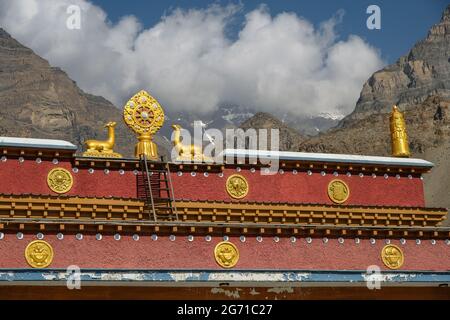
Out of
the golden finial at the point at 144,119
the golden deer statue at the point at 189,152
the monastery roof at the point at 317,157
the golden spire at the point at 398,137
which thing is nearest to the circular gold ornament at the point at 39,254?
the golden finial at the point at 144,119

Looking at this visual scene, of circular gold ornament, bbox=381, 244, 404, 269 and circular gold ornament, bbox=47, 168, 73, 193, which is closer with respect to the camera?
Result: circular gold ornament, bbox=381, 244, 404, 269

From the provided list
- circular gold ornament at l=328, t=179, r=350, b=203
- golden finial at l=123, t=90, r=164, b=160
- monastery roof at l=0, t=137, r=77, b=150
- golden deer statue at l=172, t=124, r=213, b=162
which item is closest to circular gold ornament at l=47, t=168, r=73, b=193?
monastery roof at l=0, t=137, r=77, b=150

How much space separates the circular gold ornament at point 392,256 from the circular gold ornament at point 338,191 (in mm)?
4280

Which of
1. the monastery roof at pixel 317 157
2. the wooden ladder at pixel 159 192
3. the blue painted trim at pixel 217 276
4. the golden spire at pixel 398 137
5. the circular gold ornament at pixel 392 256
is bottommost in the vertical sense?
the blue painted trim at pixel 217 276

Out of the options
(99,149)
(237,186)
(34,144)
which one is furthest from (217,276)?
(34,144)

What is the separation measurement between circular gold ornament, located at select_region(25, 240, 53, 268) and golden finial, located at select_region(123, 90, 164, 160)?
6.94 metres

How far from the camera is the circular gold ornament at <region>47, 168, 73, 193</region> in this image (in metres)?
25.1

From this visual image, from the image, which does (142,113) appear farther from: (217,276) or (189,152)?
(217,276)

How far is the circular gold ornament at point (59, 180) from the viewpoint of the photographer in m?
25.1

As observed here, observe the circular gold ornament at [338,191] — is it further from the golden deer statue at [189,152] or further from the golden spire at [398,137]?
the golden deer statue at [189,152]

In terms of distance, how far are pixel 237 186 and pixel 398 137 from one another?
8.69m

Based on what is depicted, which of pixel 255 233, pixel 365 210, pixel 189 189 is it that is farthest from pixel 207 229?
pixel 365 210

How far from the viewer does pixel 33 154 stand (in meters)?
25.1

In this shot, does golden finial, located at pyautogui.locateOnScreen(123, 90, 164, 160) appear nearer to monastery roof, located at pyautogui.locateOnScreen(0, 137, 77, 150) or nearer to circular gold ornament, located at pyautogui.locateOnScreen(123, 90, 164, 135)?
circular gold ornament, located at pyautogui.locateOnScreen(123, 90, 164, 135)
